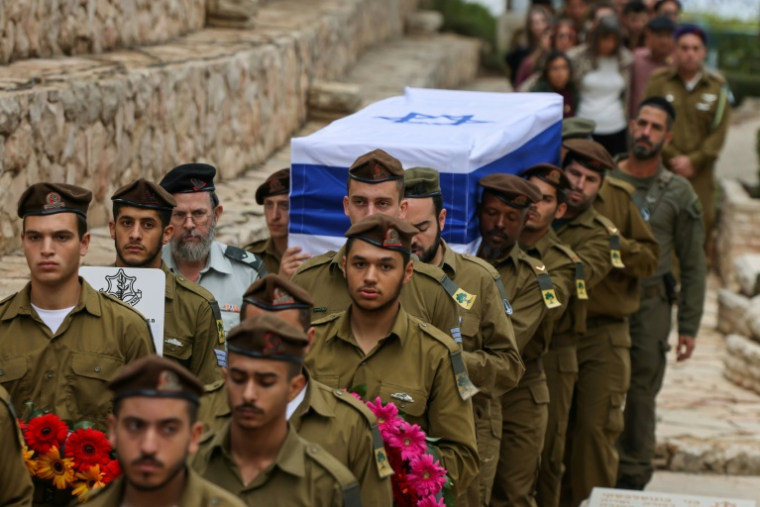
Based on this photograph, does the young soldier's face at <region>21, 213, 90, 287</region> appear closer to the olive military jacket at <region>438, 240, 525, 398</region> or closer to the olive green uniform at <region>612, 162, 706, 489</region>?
the olive military jacket at <region>438, 240, 525, 398</region>

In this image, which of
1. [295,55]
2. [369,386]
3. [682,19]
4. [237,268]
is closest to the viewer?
[369,386]

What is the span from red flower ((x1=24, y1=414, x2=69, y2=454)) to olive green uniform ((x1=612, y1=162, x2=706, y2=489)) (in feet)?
15.5

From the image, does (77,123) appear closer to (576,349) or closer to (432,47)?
(576,349)

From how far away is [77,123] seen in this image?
25.0 ft

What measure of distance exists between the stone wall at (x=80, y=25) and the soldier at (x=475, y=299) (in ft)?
10.0

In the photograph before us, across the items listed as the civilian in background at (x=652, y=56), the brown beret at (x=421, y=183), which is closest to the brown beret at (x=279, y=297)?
the brown beret at (x=421, y=183)

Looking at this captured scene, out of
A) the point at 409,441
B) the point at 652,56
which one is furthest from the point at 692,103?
the point at 409,441

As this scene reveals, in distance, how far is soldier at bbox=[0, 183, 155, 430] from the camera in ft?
15.5

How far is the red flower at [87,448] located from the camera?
444 cm

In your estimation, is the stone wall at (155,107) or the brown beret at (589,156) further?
the brown beret at (589,156)

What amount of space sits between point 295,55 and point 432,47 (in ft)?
23.8

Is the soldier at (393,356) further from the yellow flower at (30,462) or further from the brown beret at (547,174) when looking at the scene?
the brown beret at (547,174)

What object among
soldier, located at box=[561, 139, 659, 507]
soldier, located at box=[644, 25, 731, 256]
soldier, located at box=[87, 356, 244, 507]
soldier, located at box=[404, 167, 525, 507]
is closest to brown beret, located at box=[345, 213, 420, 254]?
soldier, located at box=[404, 167, 525, 507]

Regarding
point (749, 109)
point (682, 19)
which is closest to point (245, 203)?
point (749, 109)
